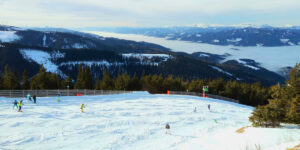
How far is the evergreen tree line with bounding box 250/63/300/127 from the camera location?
20625 millimetres

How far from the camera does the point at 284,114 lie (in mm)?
22672

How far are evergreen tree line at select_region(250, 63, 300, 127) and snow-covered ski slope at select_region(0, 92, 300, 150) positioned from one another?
1.54 metres

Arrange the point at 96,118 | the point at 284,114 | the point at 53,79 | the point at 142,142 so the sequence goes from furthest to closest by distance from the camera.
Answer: the point at 53,79, the point at 96,118, the point at 284,114, the point at 142,142

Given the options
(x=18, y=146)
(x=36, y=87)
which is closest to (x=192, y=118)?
(x=18, y=146)

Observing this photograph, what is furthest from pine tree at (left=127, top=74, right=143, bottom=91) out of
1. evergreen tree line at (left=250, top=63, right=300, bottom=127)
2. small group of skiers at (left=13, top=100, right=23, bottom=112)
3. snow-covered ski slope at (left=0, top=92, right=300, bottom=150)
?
evergreen tree line at (left=250, top=63, right=300, bottom=127)

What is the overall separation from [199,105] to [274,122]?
593 inches

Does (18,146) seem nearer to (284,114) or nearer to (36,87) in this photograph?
(284,114)

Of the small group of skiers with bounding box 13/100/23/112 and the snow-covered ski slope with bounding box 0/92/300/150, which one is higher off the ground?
the small group of skiers with bounding box 13/100/23/112

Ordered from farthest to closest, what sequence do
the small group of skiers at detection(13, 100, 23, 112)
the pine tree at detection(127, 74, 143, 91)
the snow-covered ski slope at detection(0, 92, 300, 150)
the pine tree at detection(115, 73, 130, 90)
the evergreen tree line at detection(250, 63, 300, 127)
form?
the pine tree at detection(127, 74, 143, 91) → the pine tree at detection(115, 73, 130, 90) → the small group of skiers at detection(13, 100, 23, 112) → the evergreen tree line at detection(250, 63, 300, 127) → the snow-covered ski slope at detection(0, 92, 300, 150)

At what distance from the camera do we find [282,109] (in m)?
22.6

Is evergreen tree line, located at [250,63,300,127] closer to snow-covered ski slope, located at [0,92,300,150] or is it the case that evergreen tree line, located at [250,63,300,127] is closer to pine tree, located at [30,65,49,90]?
snow-covered ski slope, located at [0,92,300,150]

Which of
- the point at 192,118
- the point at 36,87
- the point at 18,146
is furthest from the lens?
the point at 36,87

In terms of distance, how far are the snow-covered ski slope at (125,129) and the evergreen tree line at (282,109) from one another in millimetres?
1537

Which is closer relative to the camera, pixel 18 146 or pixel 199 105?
pixel 18 146
